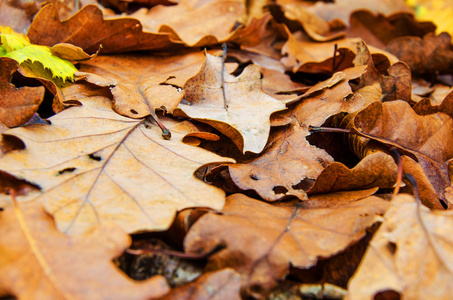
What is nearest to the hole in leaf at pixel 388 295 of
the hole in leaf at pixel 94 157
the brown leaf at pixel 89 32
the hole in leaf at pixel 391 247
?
the hole in leaf at pixel 391 247

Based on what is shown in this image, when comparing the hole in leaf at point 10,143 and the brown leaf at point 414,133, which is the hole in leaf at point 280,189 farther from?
the hole in leaf at point 10,143

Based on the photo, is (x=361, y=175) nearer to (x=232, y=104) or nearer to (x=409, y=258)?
(x=409, y=258)

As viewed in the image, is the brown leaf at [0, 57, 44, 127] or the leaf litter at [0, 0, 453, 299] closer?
the leaf litter at [0, 0, 453, 299]

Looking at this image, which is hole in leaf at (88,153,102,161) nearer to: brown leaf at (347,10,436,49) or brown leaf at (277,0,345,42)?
brown leaf at (277,0,345,42)

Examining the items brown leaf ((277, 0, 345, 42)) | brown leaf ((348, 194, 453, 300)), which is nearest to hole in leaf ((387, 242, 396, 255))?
brown leaf ((348, 194, 453, 300))

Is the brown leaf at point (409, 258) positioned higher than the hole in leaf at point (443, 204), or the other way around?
the brown leaf at point (409, 258)

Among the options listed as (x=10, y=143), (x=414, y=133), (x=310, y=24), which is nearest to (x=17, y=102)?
(x=10, y=143)
